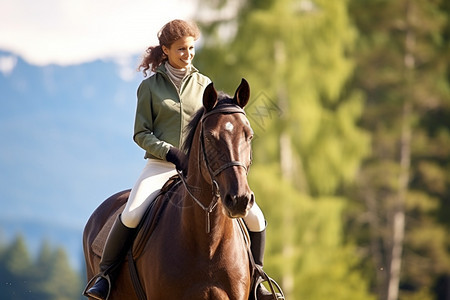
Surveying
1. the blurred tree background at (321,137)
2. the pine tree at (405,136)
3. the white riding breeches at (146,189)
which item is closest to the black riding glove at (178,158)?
the white riding breeches at (146,189)

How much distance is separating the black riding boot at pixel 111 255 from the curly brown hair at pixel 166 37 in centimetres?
128

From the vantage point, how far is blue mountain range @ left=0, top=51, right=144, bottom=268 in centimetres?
2970

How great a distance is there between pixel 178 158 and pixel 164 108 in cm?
53

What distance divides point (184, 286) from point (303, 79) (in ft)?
56.2

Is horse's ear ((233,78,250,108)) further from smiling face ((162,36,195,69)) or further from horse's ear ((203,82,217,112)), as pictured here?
smiling face ((162,36,195,69))

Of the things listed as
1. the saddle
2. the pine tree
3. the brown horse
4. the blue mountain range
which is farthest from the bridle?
the pine tree

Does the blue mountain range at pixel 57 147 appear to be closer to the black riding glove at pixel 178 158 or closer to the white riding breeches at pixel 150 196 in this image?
the white riding breeches at pixel 150 196

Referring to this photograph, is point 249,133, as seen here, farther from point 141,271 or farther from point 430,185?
point 430,185

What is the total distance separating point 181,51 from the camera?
271 inches

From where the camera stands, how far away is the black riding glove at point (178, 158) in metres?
6.34

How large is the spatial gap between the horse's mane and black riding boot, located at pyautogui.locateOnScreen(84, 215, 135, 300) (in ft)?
3.18

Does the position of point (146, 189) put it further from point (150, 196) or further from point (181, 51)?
point (181, 51)

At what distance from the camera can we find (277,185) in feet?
72.2

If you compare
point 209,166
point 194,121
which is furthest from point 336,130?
point 209,166
